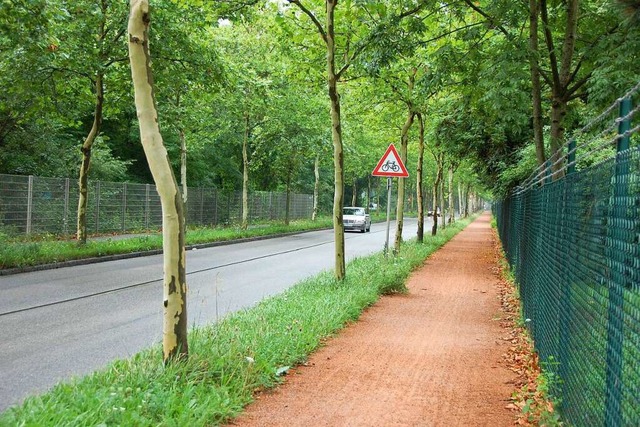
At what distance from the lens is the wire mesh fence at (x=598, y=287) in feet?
8.43

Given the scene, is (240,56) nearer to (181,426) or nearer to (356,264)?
(356,264)

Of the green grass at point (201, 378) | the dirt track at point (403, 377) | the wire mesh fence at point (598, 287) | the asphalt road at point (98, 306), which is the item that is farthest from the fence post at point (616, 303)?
the asphalt road at point (98, 306)

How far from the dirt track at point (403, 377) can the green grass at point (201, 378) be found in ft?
0.63

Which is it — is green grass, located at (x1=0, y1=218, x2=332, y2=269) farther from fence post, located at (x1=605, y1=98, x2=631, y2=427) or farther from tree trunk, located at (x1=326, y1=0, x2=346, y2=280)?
fence post, located at (x1=605, y1=98, x2=631, y2=427)

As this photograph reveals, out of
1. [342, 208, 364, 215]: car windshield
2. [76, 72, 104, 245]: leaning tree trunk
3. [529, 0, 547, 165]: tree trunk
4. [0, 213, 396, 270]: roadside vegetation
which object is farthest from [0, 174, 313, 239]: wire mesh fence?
[529, 0, 547, 165]: tree trunk

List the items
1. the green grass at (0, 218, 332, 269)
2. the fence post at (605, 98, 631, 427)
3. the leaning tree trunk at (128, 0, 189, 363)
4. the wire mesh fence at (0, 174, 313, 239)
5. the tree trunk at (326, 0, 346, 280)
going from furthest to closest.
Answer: the wire mesh fence at (0, 174, 313, 239), the green grass at (0, 218, 332, 269), the tree trunk at (326, 0, 346, 280), the leaning tree trunk at (128, 0, 189, 363), the fence post at (605, 98, 631, 427)

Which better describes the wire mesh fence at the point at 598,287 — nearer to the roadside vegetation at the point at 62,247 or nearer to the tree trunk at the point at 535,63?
the tree trunk at the point at 535,63

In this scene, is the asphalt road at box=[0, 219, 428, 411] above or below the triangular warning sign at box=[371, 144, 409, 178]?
below

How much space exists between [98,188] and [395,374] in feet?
68.3

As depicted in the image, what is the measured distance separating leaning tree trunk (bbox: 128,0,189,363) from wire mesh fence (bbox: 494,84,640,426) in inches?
120

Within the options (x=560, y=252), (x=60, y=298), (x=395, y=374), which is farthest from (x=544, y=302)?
(x=60, y=298)

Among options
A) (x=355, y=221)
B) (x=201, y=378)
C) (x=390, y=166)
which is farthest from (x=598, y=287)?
(x=355, y=221)

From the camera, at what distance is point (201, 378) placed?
491 cm

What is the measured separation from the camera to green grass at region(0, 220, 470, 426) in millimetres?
3859
